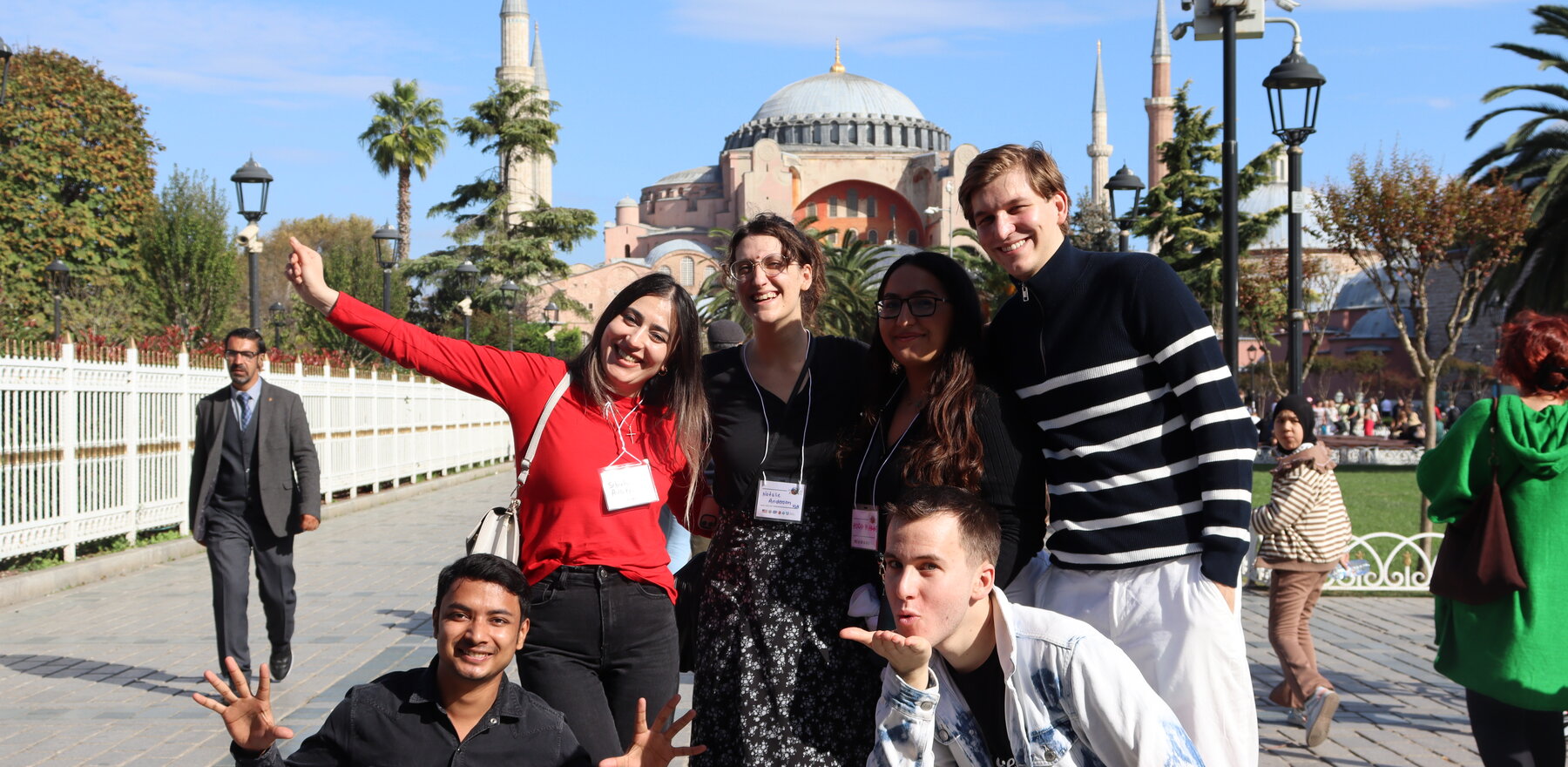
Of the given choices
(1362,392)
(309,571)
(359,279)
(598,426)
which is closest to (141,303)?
(359,279)

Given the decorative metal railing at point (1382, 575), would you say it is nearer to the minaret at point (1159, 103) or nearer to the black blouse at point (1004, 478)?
the black blouse at point (1004, 478)

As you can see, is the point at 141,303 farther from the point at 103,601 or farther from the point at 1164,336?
the point at 1164,336

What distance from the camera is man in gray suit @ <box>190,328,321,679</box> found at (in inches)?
268

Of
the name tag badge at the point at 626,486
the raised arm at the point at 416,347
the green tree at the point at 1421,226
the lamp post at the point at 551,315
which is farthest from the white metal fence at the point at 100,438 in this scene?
the lamp post at the point at 551,315

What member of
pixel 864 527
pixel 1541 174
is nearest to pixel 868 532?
pixel 864 527

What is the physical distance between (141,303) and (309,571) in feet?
85.2

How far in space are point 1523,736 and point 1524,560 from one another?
1.63ft

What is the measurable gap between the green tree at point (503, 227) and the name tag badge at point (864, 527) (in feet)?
140

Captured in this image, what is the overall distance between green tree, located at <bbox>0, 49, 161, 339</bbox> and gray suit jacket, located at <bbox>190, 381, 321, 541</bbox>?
27.7 metres

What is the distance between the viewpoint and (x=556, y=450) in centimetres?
332

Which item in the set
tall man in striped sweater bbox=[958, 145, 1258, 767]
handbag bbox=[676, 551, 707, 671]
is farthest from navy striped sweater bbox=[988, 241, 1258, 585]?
handbag bbox=[676, 551, 707, 671]

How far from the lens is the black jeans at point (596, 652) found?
3186 millimetres

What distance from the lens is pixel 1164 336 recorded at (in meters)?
2.83

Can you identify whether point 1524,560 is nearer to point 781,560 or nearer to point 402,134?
point 781,560
